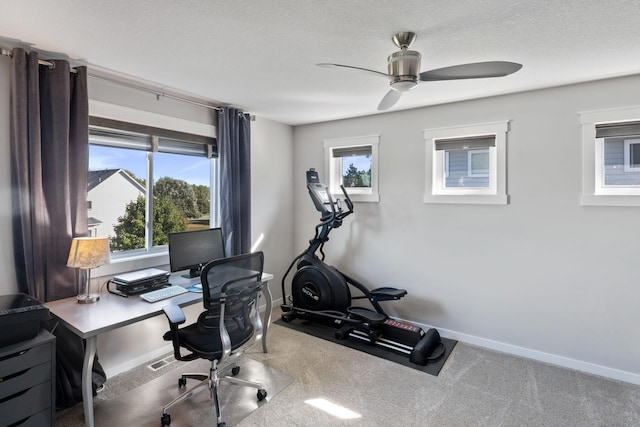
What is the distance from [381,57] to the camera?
2.23m

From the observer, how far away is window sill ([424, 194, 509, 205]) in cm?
307

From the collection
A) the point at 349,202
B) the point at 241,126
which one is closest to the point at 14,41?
the point at 241,126

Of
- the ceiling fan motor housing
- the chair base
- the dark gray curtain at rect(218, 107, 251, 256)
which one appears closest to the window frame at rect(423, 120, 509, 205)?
the ceiling fan motor housing

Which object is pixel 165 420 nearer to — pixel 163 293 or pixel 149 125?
pixel 163 293

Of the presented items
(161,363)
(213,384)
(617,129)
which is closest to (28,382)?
(213,384)

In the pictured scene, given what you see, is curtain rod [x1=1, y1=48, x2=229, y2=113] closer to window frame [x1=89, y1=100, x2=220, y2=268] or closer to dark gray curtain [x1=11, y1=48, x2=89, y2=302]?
dark gray curtain [x1=11, y1=48, x2=89, y2=302]

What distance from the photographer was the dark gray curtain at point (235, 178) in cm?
342

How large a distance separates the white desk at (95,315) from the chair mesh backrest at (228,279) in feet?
1.23

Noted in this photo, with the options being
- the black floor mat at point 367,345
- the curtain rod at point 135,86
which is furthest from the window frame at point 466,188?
the curtain rod at point 135,86

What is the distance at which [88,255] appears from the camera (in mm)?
2199

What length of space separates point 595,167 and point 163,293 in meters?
3.56

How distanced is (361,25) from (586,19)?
1188mm

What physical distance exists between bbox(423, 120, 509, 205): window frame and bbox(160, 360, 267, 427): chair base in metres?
Answer: 2.40

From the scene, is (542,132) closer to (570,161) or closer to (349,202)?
(570,161)
